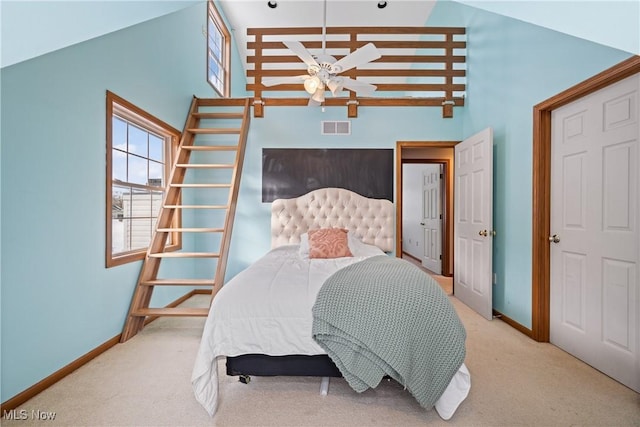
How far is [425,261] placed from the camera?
21.8 feet

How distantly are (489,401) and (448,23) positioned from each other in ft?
16.0

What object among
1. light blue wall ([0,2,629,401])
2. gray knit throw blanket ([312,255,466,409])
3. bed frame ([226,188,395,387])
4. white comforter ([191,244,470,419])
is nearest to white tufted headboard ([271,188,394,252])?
bed frame ([226,188,395,387])

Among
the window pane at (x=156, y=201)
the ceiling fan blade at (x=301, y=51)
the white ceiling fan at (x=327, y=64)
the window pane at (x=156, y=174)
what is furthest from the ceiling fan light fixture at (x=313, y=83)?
the window pane at (x=156, y=201)

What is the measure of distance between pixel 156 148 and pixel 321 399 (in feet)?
10.5

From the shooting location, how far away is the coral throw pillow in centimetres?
310

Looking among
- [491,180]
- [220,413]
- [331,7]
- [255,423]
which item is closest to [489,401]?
[255,423]

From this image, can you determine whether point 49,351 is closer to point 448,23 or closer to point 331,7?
point 331,7

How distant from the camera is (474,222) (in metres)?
3.58

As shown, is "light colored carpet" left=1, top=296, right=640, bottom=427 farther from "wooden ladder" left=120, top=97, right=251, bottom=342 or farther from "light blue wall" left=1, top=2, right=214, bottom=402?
"wooden ladder" left=120, top=97, right=251, bottom=342

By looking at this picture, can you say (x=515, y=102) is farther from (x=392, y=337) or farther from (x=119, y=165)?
(x=119, y=165)

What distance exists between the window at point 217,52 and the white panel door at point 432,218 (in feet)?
13.4

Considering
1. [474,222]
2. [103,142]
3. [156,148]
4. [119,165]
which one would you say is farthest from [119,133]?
[474,222]

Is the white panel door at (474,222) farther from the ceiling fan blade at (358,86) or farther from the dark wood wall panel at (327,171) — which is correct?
the ceiling fan blade at (358,86)

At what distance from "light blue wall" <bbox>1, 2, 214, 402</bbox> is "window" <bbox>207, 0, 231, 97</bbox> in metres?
1.78
